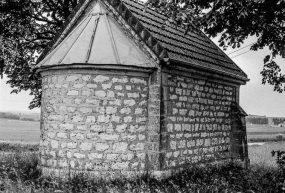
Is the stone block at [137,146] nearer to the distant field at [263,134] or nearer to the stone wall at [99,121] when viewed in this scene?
→ the stone wall at [99,121]

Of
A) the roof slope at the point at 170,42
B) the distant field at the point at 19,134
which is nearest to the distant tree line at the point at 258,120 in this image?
the distant field at the point at 19,134

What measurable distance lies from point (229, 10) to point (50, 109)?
220 inches

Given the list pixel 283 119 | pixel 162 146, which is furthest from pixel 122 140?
pixel 283 119

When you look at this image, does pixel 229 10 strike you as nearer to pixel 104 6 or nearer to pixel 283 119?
pixel 104 6

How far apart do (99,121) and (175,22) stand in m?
3.08

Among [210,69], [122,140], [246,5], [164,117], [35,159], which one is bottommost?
[35,159]

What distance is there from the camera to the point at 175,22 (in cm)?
866

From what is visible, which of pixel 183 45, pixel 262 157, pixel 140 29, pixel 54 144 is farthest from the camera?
pixel 262 157

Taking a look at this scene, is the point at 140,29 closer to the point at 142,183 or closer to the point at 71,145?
the point at 71,145

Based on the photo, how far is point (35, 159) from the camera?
11.3 m

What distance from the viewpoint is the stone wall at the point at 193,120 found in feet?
31.7

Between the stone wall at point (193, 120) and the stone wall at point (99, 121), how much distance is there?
2.17 feet

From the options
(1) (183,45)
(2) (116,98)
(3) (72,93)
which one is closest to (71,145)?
(3) (72,93)

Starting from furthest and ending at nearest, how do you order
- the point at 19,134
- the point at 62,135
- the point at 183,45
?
the point at 19,134
the point at 183,45
the point at 62,135
